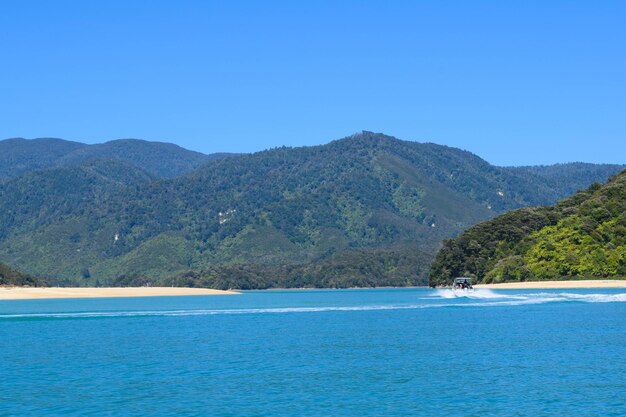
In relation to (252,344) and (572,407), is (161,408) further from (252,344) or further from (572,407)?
(252,344)

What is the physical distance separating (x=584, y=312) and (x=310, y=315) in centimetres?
3939

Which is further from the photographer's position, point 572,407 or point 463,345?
point 463,345

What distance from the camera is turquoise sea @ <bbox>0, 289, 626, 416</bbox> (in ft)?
173

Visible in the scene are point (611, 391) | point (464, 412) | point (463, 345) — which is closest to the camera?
point (464, 412)

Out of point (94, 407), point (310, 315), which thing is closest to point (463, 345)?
point (94, 407)

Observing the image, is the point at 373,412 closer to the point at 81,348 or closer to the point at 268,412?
the point at 268,412

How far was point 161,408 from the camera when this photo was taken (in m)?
52.4

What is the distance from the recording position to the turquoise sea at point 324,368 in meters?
52.7

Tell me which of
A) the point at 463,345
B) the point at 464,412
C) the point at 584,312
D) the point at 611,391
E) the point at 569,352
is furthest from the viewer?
the point at 584,312

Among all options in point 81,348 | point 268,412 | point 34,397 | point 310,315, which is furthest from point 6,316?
point 268,412

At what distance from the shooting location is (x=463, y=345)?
83.9 meters

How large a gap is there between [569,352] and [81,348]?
4268 centimetres

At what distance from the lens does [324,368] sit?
68625 millimetres

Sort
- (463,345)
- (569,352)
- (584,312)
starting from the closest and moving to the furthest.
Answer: (569,352), (463,345), (584,312)
